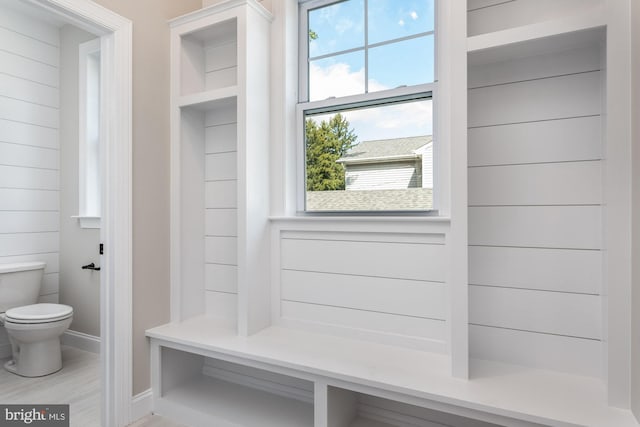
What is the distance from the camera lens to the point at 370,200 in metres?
1.85

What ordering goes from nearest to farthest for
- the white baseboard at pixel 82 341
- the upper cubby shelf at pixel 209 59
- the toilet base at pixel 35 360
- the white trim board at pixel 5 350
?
the upper cubby shelf at pixel 209 59 < the toilet base at pixel 35 360 < the white trim board at pixel 5 350 < the white baseboard at pixel 82 341

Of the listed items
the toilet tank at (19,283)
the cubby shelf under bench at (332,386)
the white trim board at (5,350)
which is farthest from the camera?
the white trim board at (5,350)

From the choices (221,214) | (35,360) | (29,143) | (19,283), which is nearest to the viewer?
(221,214)

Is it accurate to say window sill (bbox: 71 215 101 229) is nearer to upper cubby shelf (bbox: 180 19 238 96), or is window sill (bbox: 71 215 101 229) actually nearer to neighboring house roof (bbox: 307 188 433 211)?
upper cubby shelf (bbox: 180 19 238 96)

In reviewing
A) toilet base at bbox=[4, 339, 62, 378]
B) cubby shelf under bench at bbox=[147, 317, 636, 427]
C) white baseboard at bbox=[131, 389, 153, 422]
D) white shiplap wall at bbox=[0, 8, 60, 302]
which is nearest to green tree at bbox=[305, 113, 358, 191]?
cubby shelf under bench at bbox=[147, 317, 636, 427]

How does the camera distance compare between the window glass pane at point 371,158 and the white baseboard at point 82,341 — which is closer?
the window glass pane at point 371,158

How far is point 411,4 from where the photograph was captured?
1.77m

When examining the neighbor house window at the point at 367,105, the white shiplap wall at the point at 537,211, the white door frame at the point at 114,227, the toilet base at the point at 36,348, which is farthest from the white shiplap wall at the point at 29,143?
the white shiplap wall at the point at 537,211

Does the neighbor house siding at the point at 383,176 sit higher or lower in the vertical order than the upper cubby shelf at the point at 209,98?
lower

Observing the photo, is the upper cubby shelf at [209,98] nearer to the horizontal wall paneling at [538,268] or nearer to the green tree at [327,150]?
the green tree at [327,150]

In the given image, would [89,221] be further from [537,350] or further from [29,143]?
[537,350]

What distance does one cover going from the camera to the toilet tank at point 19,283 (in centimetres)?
246

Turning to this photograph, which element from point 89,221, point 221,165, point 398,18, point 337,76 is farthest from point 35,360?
point 398,18

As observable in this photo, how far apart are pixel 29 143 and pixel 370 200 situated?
275 cm
